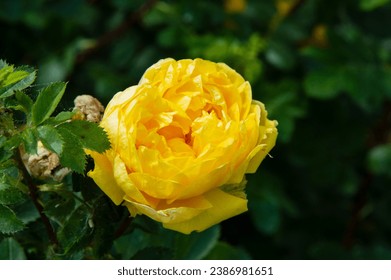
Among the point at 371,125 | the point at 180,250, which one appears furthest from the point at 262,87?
the point at 180,250

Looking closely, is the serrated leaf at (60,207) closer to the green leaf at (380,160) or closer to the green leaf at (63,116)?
the green leaf at (63,116)

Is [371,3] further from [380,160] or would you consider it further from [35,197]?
[35,197]

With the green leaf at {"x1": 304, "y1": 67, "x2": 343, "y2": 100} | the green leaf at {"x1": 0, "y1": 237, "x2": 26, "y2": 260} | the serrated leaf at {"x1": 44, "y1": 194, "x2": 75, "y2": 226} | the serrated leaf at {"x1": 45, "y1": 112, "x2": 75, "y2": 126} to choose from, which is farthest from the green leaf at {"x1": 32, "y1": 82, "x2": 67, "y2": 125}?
the green leaf at {"x1": 304, "y1": 67, "x2": 343, "y2": 100}

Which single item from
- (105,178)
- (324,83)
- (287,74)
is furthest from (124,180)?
(287,74)

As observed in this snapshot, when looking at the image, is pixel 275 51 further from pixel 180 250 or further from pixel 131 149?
pixel 131 149

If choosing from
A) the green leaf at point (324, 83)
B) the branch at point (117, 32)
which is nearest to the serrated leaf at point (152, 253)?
the green leaf at point (324, 83)
